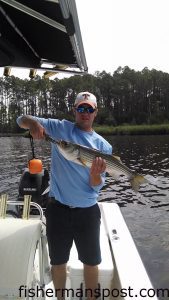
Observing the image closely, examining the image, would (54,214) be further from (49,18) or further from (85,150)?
(49,18)

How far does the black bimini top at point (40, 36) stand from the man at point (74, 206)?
0.67m

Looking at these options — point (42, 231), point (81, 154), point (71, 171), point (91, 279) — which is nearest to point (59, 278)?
point (91, 279)

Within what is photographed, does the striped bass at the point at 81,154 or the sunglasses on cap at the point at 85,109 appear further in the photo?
the sunglasses on cap at the point at 85,109

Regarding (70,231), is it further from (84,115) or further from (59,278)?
(84,115)

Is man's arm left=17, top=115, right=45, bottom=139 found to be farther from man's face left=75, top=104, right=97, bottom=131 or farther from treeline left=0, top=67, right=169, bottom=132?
treeline left=0, top=67, right=169, bottom=132

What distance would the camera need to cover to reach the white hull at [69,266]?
2.91 m

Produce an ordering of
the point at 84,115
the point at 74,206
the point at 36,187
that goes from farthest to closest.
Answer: the point at 36,187, the point at 84,115, the point at 74,206

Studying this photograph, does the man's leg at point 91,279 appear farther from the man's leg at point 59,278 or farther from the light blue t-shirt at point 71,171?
the light blue t-shirt at point 71,171

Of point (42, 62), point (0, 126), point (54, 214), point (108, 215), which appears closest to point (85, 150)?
point (54, 214)

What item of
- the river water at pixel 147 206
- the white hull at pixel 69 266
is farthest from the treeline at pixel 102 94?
the white hull at pixel 69 266

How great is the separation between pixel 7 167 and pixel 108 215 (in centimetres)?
2087

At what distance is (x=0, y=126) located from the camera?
3607 inches

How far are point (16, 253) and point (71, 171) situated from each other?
3.25 feet

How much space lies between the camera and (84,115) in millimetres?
3689
